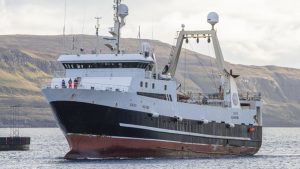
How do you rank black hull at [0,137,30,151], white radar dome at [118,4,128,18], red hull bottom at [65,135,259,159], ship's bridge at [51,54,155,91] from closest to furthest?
1. red hull bottom at [65,135,259,159]
2. ship's bridge at [51,54,155,91]
3. white radar dome at [118,4,128,18]
4. black hull at [0,137,30,151]

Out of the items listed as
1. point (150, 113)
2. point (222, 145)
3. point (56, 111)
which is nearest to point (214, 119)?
point (222, 145)

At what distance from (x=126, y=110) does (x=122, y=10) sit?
10829 mm

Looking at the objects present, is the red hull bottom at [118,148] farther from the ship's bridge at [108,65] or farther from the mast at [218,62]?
the mast at [218,62]

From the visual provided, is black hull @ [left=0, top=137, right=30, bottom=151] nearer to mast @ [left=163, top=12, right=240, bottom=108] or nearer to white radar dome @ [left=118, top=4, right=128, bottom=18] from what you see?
mast @ [left=163, top=12, right=240, bottom=108]

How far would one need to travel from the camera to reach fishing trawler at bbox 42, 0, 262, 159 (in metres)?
71.6

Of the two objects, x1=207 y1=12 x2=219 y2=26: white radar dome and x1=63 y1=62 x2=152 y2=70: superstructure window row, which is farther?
x1=207 y1=12 x2=219 y2=26: white radar dome

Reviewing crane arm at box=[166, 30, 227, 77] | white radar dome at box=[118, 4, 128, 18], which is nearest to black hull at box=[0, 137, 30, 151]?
crane arm at box=[166, 30, 227, 77]

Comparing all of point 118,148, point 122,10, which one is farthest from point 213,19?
point 118,148

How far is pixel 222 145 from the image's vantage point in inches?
3332

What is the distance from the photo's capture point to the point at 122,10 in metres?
77.9

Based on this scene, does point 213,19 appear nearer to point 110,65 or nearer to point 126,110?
point 110,65

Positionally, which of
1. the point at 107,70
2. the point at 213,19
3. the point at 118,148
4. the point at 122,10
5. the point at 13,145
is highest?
the point at 213,19

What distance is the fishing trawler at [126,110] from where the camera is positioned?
71.6 metres

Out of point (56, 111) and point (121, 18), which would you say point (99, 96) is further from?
point (121, 18)
